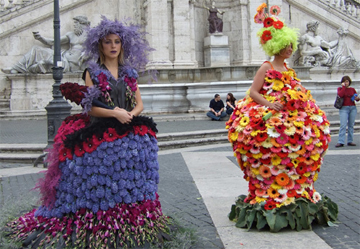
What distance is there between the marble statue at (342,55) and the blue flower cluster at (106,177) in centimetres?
1869

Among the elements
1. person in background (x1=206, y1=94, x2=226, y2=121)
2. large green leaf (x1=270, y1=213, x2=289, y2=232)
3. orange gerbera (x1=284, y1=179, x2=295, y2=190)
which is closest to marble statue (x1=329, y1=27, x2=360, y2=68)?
person in background (x1=206, y1=94, x2=226, y2=121)

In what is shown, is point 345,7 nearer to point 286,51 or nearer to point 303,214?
point 286,51

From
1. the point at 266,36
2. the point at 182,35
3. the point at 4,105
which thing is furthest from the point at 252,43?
the point at 266,36

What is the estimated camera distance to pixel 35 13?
18109 millimetres

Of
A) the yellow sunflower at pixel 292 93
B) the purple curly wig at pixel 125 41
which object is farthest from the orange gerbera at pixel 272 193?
the purple curly wig at pixel 125 41

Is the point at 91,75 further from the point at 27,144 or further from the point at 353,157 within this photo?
the point at 27,144

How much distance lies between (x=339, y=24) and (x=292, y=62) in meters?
3.05

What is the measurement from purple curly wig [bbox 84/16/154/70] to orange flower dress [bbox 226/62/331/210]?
3.80 ft

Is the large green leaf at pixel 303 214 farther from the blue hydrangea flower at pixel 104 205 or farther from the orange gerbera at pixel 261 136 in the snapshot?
the blue hydrangea flower at pixel 104 205

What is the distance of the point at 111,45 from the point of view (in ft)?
12.2

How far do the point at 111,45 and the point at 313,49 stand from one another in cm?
1808

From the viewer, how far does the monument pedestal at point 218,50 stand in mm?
18281

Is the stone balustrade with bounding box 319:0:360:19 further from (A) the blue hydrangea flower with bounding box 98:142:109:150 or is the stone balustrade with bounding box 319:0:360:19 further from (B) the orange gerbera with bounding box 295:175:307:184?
(A) the blue hydrangea flower with bounding box 98:142:109:150

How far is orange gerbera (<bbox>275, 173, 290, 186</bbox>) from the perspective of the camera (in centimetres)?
415
